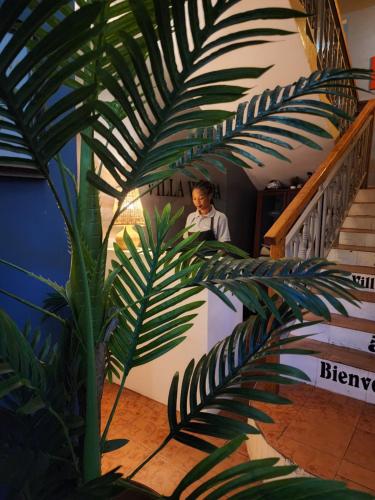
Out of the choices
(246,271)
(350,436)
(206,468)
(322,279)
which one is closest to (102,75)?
(246,271)

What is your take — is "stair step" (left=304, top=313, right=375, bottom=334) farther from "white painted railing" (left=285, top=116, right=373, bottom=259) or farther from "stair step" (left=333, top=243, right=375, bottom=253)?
"stair step" (left=333, top=243, right=375, bottom=253)

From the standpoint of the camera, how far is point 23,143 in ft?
1.49

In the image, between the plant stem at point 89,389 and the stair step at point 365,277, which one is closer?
the plant stem at point 89,389

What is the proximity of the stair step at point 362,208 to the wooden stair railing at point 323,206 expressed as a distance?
74mm

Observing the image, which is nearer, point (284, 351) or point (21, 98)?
point (21, 98)

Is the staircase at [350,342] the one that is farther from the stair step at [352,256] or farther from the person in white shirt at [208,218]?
the person in white shirt at [208,218]

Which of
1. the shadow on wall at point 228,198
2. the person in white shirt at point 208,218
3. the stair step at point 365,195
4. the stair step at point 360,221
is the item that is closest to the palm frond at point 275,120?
the person in white shirt at point 208,218

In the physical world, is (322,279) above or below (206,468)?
above

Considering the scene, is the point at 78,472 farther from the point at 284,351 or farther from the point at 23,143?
the point at 23,143

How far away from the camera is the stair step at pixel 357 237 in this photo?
296 centimetres

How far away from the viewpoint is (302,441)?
1.54 m

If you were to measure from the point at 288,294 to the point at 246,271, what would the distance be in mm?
131

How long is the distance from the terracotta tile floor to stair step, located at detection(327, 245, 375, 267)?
1.33 m

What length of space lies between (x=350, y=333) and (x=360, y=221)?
1.53 m
